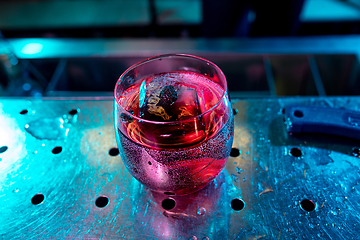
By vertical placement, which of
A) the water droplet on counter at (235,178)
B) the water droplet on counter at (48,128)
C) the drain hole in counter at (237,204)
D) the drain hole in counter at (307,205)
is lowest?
the drain hole in counter at (237,204)

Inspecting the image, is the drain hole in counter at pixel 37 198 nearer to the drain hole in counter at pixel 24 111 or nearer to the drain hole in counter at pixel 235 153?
the drain hole in counter at pixel 24 111

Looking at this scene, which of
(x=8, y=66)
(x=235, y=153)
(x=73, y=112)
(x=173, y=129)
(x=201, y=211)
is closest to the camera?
(x=173, y=129)

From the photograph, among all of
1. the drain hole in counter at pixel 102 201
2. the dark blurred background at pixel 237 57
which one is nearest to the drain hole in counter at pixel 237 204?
the drain hole in counter at pixel 102 201

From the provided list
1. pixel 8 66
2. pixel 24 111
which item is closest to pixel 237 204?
pixel 24 111

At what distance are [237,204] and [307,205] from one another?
136mm

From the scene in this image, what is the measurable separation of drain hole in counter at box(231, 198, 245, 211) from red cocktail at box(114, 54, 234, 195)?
82mm

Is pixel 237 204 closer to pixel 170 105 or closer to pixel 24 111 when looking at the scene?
pixel 170 105

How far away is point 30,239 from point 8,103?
0.44 meters

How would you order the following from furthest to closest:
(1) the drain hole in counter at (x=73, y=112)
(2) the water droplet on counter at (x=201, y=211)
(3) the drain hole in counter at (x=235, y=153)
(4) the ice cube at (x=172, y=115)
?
(1) the drain hole in counter at (x=73, y=112) → (3) the drain hole in counter at (x=235, y=153) → (2) the water droplet on counter at (x=201, y=211) → (4) the ice cube at (x=172, y=115)

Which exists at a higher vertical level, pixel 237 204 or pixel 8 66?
pixel 237 204

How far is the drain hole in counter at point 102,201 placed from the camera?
1.86 ft

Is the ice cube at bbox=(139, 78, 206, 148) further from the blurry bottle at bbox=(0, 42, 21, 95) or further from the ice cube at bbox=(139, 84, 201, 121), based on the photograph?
the blurry bottle at bbox=(0, 42, 21, 95)

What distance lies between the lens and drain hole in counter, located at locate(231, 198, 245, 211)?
0.55m

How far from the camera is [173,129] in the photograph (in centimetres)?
44
